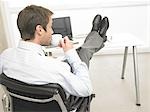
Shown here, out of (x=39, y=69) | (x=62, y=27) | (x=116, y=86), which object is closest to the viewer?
(x=39, y=69)

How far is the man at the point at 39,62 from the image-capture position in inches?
40.4

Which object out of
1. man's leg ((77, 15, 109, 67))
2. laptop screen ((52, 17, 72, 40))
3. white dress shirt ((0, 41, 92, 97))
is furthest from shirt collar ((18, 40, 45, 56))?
laptop screen ((52, 17, 72, 40))

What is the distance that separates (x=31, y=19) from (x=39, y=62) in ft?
0.69

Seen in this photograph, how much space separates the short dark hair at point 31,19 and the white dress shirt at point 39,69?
0.20ft

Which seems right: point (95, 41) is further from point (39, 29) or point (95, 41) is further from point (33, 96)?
point (33, 96)

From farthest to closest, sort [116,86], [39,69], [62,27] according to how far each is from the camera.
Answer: [116,86] < [62,27] < [39,69]

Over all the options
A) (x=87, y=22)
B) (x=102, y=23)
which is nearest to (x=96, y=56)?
(x=87, y=22)

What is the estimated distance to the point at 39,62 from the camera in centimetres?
104

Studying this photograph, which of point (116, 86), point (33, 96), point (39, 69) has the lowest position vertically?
point (116, 86)

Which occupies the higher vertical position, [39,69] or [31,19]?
[31,19]

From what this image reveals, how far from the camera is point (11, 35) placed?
3.46 metres

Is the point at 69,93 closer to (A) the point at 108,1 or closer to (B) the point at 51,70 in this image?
(B) the point at 51,70

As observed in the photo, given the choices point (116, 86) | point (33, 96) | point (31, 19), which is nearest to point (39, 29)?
point (31, 19)

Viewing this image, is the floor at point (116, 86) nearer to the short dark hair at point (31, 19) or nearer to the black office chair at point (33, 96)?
the black office chair at point (33, 96)
